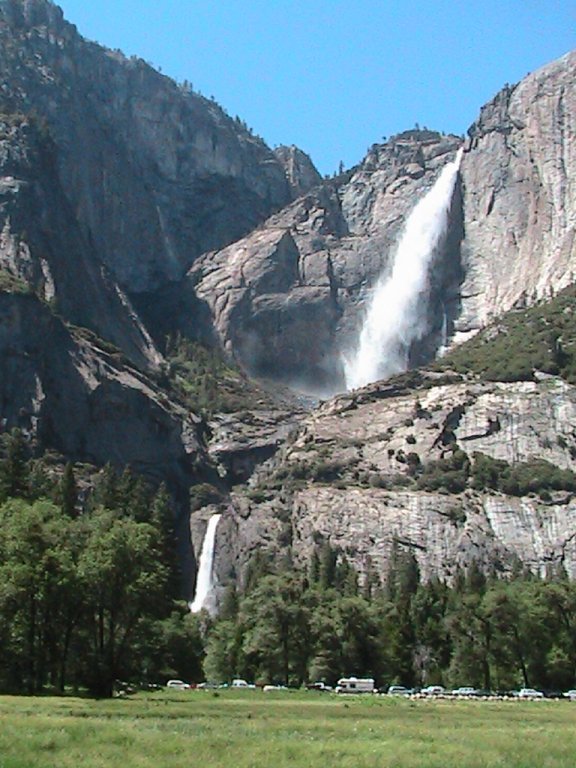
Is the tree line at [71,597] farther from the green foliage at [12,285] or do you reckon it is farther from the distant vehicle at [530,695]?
the green foliage at [12,285]

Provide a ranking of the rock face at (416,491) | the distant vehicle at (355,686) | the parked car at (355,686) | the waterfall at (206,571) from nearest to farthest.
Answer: the parked car at (355,686) < the distant vehicle at (355,686) < the rock face at (416,491) < the waterfall at (206,571)

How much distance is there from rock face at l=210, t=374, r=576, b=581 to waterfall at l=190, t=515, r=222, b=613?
78.1 inches

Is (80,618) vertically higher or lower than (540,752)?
higher

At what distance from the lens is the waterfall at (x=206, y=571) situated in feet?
560

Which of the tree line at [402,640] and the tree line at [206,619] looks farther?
the tree line at [402,640]

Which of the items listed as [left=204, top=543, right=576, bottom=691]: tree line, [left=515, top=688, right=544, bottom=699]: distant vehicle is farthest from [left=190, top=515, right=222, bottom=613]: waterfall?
[left=515, top=688, right=544, bottom=699]: distant vehicle

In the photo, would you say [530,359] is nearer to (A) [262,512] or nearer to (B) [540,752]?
(A) [262,512]

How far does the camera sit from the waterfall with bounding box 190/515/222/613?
17075 cm

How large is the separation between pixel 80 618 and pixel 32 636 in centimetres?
580

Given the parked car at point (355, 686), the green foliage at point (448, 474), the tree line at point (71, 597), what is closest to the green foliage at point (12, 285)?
the green foliage at point (448, 474)

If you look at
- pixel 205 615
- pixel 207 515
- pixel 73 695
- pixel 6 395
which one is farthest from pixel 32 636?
pixel 207 515

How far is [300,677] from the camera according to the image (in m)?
94.5

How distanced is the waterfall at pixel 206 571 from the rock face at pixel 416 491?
6.51 ft

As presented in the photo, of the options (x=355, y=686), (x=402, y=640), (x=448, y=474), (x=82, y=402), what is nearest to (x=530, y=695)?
(x=355, y=686)
